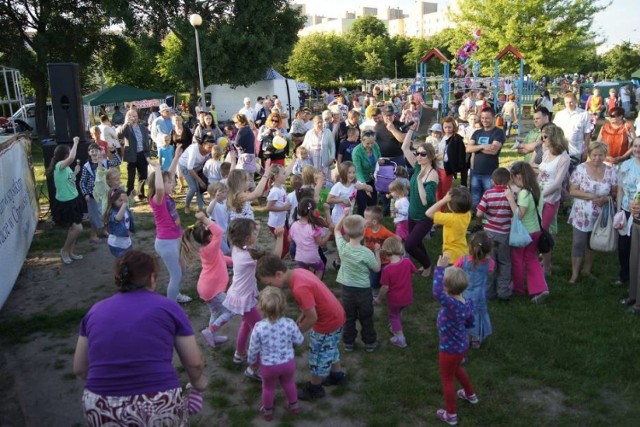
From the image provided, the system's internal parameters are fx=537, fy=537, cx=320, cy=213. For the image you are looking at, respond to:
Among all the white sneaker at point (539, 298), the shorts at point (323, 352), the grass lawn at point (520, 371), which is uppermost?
the shorts at point (323, 352)

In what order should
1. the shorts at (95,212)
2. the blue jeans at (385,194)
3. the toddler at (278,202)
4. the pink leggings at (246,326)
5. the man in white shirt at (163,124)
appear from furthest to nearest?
the man in white shirt at (163,124)
the blue jeans at (385,194)
the shorts at (95,212)
the toddler at (278,202)
the pink leggings at (246,326)

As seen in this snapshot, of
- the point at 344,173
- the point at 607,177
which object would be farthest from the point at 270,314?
the point at 607,177

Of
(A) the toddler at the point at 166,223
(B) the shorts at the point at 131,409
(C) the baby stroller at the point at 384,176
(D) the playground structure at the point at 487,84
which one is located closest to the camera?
(B) the shorts at the point at 131,409

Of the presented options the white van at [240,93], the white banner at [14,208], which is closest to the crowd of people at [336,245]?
the white banner at [14,208]

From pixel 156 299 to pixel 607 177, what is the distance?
5.37 metres

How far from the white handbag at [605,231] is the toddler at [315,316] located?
352cm

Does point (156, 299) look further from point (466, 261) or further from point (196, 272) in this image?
point (196, 272)

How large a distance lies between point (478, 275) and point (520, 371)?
0.88 meters

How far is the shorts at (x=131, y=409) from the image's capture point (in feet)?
8.50

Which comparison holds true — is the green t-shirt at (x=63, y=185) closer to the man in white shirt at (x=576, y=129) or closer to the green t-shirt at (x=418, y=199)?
the green t-shirt at (x=418, y=199)

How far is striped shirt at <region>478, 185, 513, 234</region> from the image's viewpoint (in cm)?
573

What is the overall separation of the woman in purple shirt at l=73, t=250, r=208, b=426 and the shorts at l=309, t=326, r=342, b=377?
1.63 meters

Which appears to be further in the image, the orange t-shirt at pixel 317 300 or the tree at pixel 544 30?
the tree at pixel 544 30

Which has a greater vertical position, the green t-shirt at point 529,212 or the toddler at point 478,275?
the green t-shirt at point 529,212
